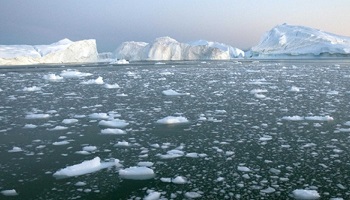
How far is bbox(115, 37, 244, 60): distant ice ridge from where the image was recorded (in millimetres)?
74438

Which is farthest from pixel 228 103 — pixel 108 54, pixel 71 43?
pixel 108 54

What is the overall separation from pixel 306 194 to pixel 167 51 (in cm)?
7281

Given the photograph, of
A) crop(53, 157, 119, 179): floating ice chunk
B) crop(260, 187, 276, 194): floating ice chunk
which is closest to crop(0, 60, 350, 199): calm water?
crop(260, 187, 276, 194): floating ice chunk

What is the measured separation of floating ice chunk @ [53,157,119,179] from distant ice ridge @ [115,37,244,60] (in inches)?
2763

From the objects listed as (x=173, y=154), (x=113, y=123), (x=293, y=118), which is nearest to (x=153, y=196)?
(x=173, y=154)

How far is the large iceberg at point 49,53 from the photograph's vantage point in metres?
50.8

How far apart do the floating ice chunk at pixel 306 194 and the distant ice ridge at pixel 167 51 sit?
71300mm

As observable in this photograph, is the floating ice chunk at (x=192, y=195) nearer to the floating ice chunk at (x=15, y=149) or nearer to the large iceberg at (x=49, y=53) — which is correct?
the floating ice chunk at (x=15, y=149)

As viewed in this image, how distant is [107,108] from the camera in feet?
30.7

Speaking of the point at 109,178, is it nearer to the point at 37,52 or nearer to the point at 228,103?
the point at 228,103

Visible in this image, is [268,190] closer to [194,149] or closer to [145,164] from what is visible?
[145,164]

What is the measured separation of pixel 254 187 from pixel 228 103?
6272 millimetres

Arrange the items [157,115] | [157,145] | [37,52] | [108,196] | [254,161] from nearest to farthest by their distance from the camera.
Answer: [108,196], [254,161], [157,145], [157,115], [37,52]

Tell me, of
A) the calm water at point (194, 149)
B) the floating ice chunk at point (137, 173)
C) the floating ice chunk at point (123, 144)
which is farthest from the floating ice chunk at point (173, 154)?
the floating ice chunk at point (123, 144)
